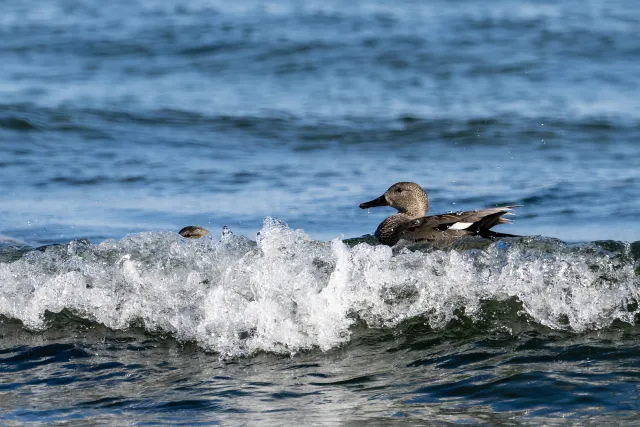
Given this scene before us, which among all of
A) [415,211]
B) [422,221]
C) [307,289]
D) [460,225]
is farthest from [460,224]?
[307,289]

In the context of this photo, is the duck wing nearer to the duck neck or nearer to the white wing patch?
the white wing patch

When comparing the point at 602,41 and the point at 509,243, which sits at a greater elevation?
the point at 602,41

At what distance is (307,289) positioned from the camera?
5742mm

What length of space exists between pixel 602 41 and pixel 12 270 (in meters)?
14.2

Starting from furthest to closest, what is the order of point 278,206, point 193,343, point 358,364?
point 278,206, point 193,343, point 358,364

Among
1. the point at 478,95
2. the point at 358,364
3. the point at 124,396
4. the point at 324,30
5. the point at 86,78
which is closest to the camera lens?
the point at 124,396

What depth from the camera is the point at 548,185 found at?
10.6 metres

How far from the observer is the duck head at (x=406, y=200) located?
864 cm

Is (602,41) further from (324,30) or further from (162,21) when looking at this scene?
(162,21)

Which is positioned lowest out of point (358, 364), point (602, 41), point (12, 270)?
point (358, 364)

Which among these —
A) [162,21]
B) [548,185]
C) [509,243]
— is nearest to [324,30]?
[162,21]

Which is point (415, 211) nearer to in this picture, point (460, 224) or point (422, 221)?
point (422, 221)

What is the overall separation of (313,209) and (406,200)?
1421mm

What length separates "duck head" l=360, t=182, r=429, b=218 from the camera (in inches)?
340
